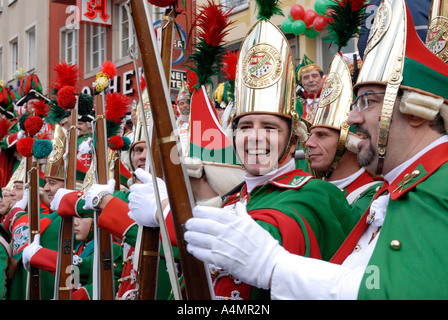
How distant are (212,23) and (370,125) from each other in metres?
1.38

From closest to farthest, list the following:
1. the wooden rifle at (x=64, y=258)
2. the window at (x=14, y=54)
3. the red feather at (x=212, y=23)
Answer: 1. the red feather at (x=212, y=23)
2. the wooden rifle at (x=64, y=258)
3. the window at (x=14, y=54)

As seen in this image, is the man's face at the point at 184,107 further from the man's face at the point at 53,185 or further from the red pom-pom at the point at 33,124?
the red pom-pom at the point at 33,124

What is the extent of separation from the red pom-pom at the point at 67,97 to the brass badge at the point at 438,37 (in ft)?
9.72

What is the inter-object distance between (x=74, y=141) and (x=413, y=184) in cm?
392

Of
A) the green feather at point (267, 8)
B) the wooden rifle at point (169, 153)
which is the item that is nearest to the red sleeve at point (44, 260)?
the green feather at point (267, 8)

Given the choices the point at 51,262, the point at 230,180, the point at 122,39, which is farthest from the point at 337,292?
the point at 122,39

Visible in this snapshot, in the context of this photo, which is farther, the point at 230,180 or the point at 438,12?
the point at 230,180

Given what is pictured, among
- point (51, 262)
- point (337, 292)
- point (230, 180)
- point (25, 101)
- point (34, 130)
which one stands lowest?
point (51, 262)

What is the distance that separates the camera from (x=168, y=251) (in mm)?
2016

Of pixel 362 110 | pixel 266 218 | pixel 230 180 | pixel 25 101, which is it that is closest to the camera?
pixel 362 110

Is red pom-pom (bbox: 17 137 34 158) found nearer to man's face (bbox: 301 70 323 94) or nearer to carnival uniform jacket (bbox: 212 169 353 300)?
man's face (bbox: 301 70 323 94)

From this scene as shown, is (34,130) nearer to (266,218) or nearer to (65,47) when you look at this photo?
(266,218)

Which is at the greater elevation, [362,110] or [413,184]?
[362,110]

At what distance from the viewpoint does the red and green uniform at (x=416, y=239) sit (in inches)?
66.4
